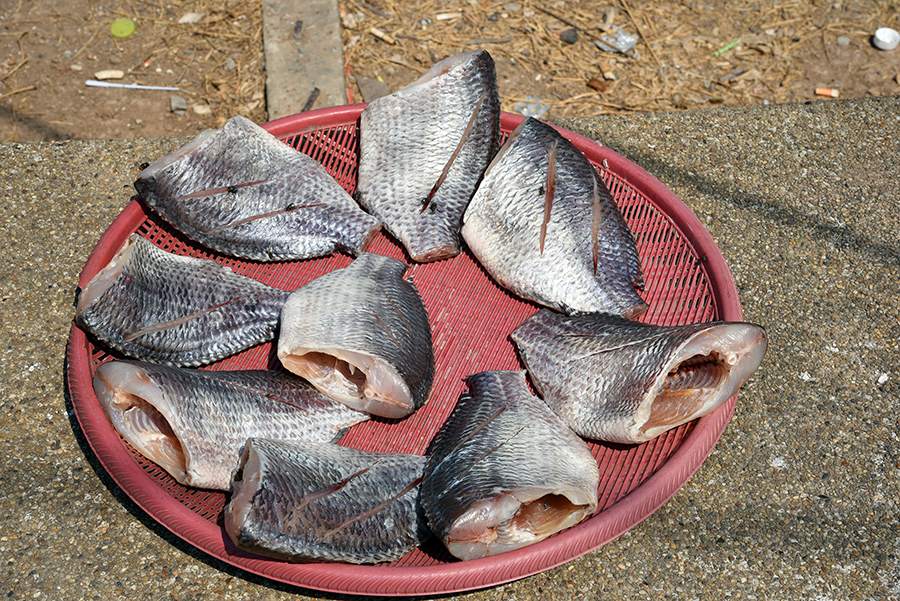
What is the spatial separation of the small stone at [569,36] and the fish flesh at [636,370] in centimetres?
355

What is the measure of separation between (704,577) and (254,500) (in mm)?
2049

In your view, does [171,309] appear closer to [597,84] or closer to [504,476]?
[504,476]

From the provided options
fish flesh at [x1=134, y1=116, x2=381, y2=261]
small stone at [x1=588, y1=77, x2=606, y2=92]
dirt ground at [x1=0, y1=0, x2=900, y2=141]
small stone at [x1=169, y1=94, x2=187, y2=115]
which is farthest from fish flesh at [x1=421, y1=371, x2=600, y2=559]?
small stone at [x1=169, y1=94, x2=187, y2=115]

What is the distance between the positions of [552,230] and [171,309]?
1890 mm

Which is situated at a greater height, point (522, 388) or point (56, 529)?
point (522, 388)

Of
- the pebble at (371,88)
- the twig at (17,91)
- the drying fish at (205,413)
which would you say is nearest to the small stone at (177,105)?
the twig at (17,91)

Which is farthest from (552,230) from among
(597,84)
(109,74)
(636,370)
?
(109,74)

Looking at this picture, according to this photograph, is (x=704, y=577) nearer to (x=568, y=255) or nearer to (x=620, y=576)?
(x=620, y=576)

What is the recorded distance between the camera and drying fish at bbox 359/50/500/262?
3.75 m

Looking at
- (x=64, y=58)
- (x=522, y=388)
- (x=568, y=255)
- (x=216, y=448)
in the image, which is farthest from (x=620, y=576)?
(x=64, y=58)

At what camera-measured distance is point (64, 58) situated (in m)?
5.68

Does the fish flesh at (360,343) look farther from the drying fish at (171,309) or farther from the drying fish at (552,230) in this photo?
the drying fish at (552,230)

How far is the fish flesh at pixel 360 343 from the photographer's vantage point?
3.03 metres

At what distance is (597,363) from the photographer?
122 inches
